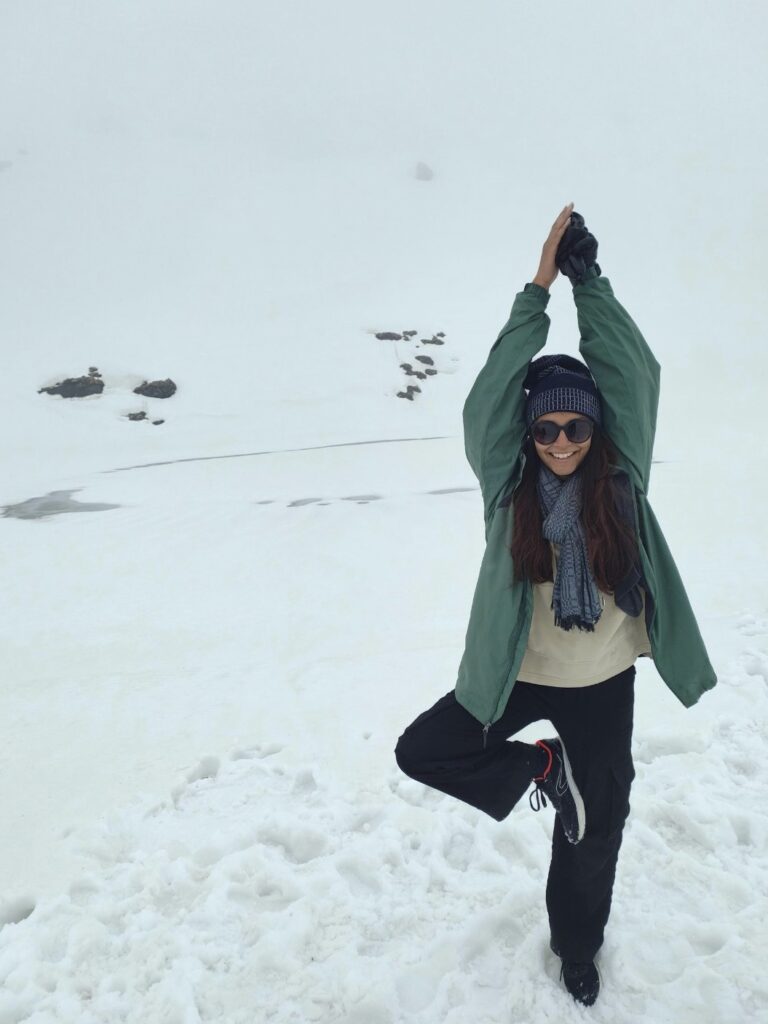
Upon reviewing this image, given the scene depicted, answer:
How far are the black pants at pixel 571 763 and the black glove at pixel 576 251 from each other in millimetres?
1289

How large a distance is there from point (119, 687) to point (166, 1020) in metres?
2.76

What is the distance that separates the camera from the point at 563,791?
2305 millimetres

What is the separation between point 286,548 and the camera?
8164 millimetres

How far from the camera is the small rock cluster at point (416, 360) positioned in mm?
24533

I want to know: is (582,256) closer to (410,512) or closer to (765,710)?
(765,710)

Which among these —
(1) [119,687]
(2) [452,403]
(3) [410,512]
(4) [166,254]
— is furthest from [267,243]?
(1) [119,687]

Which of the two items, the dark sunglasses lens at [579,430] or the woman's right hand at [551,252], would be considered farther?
the woman's right hand at [551,252]

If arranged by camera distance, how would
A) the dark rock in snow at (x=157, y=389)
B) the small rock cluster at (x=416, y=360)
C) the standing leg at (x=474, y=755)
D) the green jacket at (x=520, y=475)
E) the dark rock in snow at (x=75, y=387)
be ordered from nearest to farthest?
the green jacket at (x=520, y=475) → the standing leg at (x=474, y=755) → the dark rock in snow at (x=75, y=387) → the dark rock in snow at (x=157, y=389) → the small rock cluster at (x=416, y=360)

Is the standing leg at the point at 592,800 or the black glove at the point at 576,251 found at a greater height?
the black glove at the point at 576,251

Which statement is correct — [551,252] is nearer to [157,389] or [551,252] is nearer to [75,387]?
[157,389]

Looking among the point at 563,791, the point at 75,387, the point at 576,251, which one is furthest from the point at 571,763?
the point at 75,387

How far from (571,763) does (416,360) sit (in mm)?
25433

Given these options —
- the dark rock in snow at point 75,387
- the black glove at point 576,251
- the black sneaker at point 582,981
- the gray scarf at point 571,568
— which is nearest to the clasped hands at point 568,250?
the black glove at point 576,251

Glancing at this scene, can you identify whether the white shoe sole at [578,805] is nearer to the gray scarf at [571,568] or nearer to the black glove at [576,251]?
the gray scarf at [571,568]
